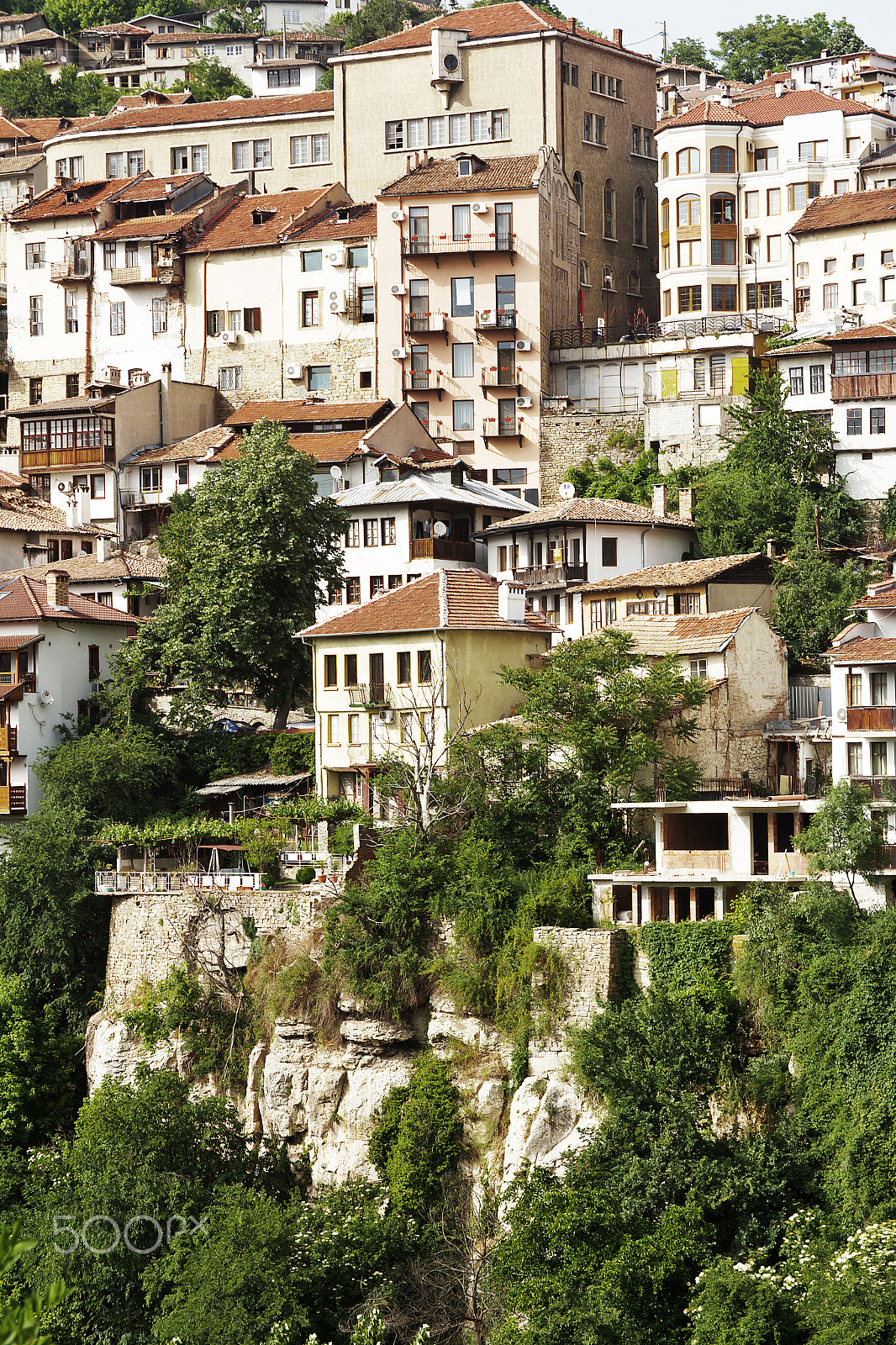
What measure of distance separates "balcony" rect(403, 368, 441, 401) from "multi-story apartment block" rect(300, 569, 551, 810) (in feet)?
68.5

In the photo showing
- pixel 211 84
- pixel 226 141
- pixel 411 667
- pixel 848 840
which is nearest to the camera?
pixel 848 840

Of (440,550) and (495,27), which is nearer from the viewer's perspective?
(440,550)

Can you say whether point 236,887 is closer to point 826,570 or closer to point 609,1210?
point 609,1210

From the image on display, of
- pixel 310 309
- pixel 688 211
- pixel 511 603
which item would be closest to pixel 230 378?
pixel 310 309

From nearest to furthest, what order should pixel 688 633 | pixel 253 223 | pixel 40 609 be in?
pixel 688 633 → pixel 40 609 → pixel 253 223

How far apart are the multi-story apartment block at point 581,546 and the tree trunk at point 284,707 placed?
7.31m

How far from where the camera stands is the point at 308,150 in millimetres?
85688

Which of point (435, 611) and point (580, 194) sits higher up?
point (580, 194)

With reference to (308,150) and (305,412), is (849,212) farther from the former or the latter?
(308,150)

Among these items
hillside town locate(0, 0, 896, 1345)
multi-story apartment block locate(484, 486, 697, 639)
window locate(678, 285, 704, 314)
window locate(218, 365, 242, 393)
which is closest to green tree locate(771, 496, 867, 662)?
hillside town locate(0, 0, 896, 1345)

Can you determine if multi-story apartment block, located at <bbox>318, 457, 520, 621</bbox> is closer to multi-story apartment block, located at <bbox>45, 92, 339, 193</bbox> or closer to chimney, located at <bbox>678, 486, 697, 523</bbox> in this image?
chimney, located at <bbox>678, 486, 697, 523</bbox>

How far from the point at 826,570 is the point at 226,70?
76.7 meters

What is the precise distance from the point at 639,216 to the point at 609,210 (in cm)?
238
